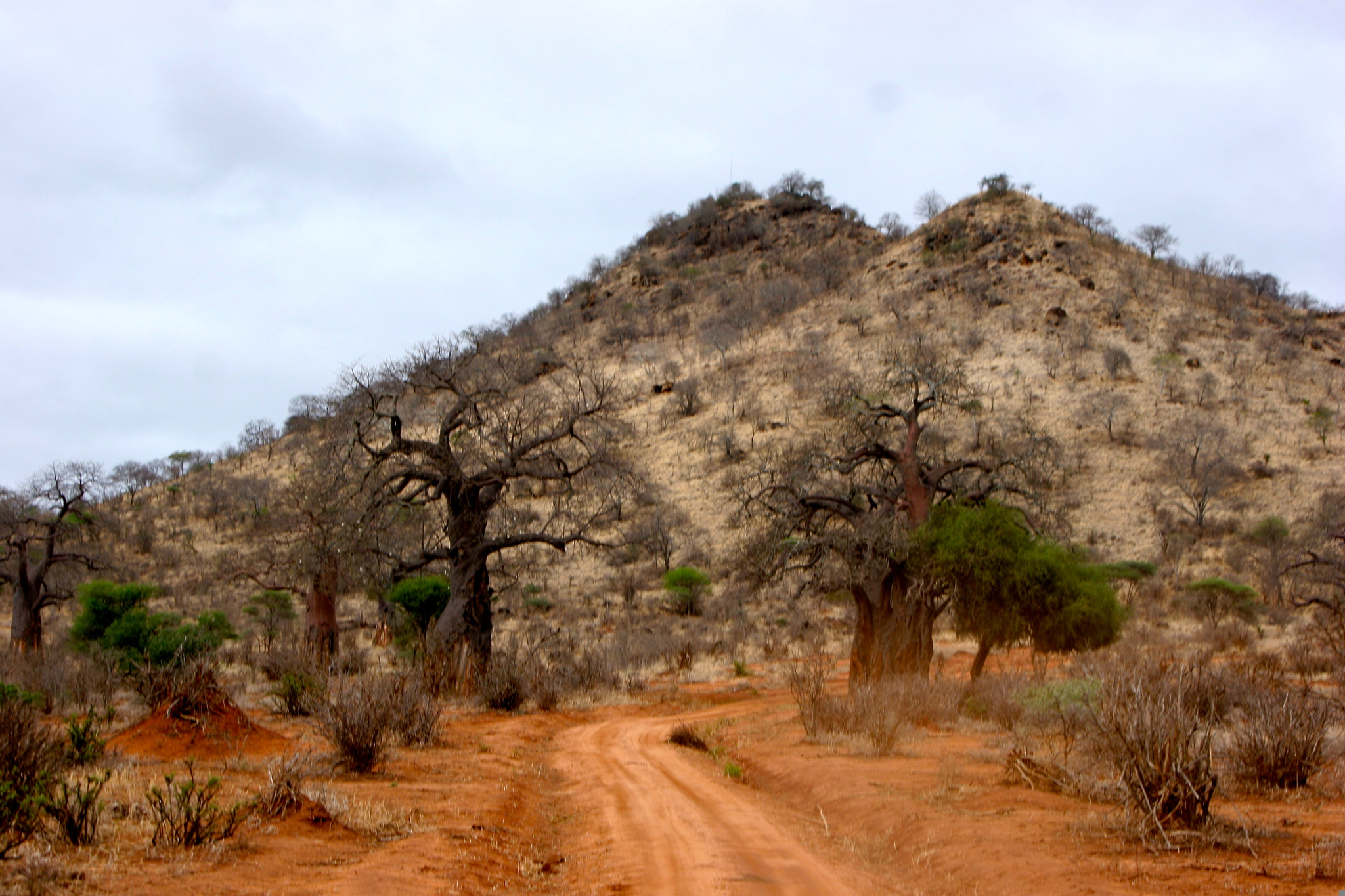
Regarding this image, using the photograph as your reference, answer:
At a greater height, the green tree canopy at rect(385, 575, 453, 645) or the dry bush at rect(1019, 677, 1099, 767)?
the green tree canopy at rect(385, 575, 453, 645)

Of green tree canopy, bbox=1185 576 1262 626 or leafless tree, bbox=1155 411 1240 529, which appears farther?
leafless tree, bbox=1155 411 1240 529

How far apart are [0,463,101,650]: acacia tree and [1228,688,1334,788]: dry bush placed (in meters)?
22.9

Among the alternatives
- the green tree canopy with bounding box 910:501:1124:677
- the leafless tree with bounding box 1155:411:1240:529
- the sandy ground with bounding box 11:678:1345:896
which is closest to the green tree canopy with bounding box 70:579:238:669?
the sandy ground with bounding box 11:678:1345:896

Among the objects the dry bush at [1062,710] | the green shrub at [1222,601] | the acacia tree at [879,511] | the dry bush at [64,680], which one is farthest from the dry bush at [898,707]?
A: the green shrub at [1222,601]

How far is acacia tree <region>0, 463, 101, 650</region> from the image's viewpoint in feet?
74.0

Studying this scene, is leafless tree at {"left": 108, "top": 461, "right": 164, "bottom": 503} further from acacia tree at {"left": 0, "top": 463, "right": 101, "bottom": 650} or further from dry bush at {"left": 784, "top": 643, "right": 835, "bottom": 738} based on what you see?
dry bush at {"left": 784, "top": 643, "right": 835, "bottom": 738}

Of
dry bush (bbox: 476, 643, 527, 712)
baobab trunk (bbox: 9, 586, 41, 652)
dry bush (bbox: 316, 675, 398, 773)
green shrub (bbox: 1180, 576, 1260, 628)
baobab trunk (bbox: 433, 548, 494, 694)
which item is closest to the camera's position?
dry bush (bbox: 316, 675, 398, 773)

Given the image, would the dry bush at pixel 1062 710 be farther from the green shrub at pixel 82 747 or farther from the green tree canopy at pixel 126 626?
the green tree canopy at pixel 126 626

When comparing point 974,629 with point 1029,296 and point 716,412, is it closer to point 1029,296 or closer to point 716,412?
point 716,412

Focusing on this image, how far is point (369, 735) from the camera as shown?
8.88 m

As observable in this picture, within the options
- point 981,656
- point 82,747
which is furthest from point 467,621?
point 82,747

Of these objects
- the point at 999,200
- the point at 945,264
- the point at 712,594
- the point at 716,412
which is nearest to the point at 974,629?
the point at 712,594

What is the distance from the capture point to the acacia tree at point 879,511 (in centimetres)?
1716

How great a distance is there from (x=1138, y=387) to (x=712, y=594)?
25493 millimetres
